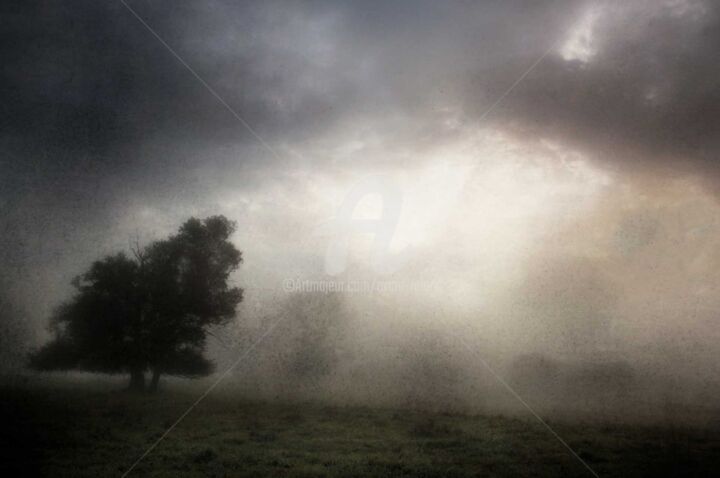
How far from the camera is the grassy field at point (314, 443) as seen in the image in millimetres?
18547

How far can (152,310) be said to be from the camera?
38.6 meters

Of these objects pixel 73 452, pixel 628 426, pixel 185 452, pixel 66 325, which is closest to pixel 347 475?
pixel 185 452

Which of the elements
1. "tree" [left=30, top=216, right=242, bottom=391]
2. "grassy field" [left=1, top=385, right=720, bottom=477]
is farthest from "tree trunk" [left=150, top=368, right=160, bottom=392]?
"grassy field" [left=1, top=385, right=720, bottom=477]

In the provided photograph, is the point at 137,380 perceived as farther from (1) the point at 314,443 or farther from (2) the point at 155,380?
(1) the point at 314,443

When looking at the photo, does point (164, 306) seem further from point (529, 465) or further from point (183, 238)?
point (529, 465)

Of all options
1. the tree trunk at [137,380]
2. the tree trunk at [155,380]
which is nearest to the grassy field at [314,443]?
the tree trunk at [137,380]

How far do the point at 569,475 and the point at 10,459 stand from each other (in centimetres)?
2286

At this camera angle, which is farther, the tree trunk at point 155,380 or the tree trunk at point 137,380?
the tree trunk at point 155,380

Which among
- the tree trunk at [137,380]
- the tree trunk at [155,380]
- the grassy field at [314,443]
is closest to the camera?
the grassy field at [314,443]

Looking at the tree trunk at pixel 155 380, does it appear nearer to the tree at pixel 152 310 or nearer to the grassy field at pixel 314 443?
the tree at pixel 152 310

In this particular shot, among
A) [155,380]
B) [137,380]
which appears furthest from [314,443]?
[137,380]

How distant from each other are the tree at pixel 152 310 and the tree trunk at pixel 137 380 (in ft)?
0.24

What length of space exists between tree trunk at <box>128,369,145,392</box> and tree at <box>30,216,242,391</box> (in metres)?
0.07

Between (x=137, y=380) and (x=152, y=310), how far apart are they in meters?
5.68
